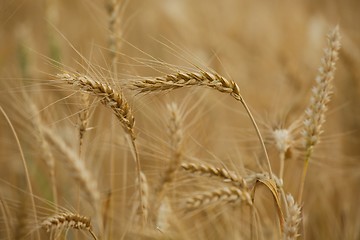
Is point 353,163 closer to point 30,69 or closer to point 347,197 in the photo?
point 347,197

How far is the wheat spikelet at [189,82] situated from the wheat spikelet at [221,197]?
29 centimetres

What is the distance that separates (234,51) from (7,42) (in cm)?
147

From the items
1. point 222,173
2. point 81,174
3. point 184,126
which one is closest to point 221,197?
point 222,173

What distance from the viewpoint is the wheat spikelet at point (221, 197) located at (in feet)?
4.08

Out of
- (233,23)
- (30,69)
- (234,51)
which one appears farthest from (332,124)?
(30,69)

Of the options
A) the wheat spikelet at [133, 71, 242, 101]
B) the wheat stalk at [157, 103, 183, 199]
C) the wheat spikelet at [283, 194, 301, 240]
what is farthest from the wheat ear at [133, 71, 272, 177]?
the wheat stalk at [157, 103, 183, 199]

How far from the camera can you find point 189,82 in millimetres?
1104

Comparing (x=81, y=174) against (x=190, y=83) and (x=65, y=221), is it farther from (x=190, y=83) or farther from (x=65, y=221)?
(x=190, y=83)

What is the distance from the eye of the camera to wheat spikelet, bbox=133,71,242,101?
1.09 meters

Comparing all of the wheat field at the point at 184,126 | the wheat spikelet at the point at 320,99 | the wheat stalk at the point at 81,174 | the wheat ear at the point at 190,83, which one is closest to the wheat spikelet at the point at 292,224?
the wheat field at the point at 184,126

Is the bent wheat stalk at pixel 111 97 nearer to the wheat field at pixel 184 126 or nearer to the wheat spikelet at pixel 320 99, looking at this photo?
the wheat field at pixel 184 126

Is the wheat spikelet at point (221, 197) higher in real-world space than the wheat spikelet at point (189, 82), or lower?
lower

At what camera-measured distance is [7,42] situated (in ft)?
9.64

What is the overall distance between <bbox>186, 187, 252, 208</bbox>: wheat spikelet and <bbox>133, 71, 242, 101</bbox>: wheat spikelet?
29 cm
